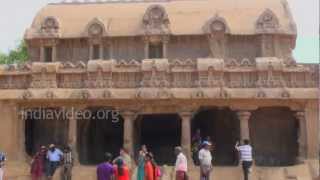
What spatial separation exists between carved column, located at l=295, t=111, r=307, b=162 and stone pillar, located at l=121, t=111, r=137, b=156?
643 centimetres

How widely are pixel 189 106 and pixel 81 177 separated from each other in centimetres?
499

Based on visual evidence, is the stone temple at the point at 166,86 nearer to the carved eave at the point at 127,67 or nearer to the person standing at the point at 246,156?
the carved eave at the point at 127,67

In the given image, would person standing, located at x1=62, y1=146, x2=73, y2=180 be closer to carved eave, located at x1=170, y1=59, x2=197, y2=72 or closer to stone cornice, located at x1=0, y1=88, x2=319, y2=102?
stone cornice, located at x1=0, y1=88, x2=319, y2=102

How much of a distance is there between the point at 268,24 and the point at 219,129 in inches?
214

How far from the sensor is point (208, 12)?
3038 centimetres

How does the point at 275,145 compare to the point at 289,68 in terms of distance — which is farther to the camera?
the point at 275,145

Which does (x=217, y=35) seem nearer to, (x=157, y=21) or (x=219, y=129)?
(x=157, y=21)

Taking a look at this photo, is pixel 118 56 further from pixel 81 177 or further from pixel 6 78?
pixel 81 177

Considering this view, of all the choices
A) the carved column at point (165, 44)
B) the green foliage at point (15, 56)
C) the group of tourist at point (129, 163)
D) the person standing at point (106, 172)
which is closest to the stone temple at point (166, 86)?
the carved column at point (165, 44)

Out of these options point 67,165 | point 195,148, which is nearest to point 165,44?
point 195,148

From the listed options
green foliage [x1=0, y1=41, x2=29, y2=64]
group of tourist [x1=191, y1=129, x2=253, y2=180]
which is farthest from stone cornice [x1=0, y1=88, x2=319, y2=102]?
green foliage [x1=0, y1=41, x2=29, y2=64]

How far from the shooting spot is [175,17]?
99.7ft

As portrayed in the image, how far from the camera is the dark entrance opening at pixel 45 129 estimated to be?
26130 millimetres

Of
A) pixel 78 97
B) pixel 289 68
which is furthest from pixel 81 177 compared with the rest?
pixel 289 68
